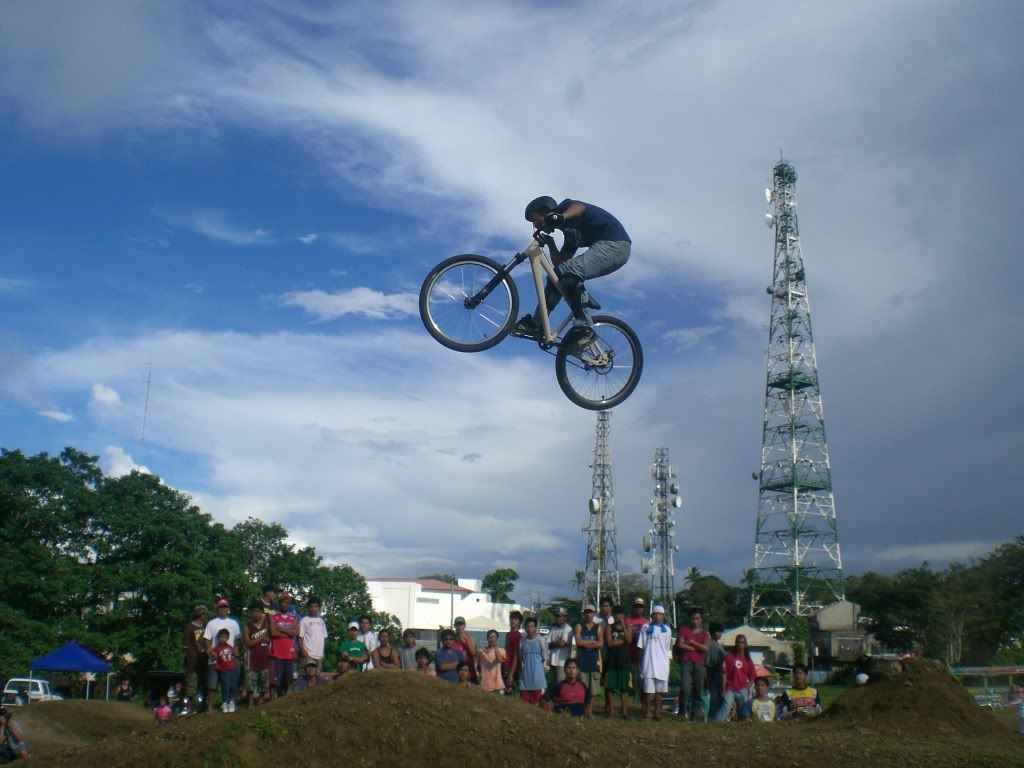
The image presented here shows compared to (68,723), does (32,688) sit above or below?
below

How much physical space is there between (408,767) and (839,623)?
41670 mm

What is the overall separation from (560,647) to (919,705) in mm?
5514

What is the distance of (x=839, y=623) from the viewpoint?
157 ft

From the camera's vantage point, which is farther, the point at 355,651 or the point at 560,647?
the point at 355,651

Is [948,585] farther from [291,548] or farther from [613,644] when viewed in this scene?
[613,644]

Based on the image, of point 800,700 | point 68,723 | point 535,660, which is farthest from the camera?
point 68,723

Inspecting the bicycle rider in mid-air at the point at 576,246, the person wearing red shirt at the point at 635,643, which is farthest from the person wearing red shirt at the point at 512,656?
the bicycle rider in mid-air at the point at 576,246

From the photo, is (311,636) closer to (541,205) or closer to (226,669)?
(226,669)

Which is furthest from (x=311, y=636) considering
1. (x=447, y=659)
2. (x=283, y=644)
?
(x=447, y=659)

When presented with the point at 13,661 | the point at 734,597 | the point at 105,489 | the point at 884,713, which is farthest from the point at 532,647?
the point at 734,597

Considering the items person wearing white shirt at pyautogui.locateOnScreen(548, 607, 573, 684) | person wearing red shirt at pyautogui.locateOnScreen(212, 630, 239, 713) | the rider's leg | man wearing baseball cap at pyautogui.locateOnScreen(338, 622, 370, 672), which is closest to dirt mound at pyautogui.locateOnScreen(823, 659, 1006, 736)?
person wearing white shirt at pyautogui.locateOnScreen(548, 607, 573, 684)

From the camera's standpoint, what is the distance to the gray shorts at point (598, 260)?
11539 mm

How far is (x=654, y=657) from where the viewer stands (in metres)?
14.7

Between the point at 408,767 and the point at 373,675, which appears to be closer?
the point at 408,767
